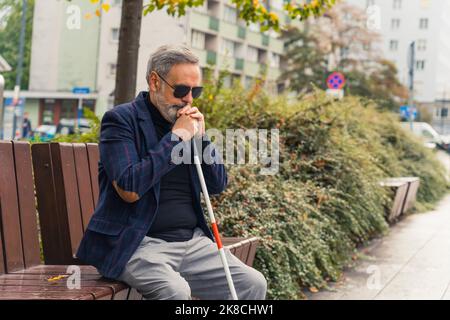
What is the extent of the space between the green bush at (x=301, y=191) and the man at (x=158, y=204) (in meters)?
2.26

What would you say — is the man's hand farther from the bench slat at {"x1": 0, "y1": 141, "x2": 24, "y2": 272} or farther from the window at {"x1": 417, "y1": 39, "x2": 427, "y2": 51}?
the window at {"x1": 417, "y1": 39, "x2": 427, "y2": 51}

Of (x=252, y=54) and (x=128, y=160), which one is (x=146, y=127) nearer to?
(x=128, y=160)

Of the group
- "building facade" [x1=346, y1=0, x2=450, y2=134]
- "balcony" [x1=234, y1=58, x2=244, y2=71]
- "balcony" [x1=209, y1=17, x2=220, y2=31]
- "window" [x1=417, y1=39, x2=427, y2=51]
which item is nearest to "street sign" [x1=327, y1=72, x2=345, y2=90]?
"balcony" [x1=209, y1=17, x2=220, y2=31]

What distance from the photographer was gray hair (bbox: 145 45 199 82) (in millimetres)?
3615

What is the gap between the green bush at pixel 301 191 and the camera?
6.30 metres

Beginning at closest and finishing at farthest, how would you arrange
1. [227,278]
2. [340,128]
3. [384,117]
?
[227,278]
[340,128]
[384,117]

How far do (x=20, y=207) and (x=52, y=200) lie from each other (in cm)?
29

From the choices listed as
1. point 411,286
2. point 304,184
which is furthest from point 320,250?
point 304,184

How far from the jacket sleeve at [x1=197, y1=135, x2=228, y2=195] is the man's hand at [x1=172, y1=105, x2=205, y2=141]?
0.26m

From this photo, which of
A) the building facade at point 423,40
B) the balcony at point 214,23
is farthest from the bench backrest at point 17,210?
the building facade at point 423,40

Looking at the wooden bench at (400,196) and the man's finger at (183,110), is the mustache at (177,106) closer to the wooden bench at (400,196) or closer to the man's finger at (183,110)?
the man's finger at (183,110)

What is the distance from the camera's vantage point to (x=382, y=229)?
9648 mm

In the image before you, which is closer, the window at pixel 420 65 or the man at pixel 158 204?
the man at pixel 158 204

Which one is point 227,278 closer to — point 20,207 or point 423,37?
point 20,207
